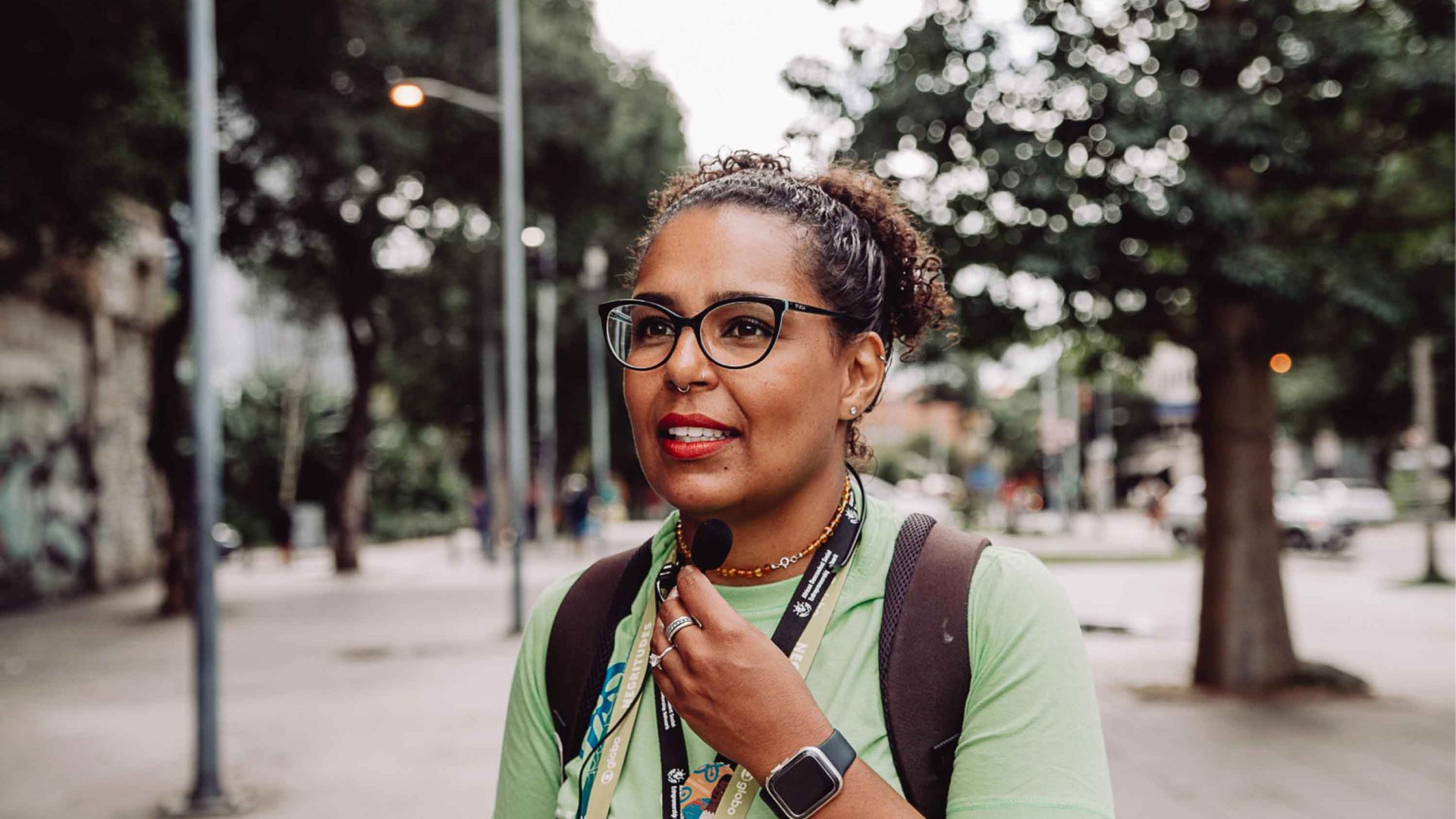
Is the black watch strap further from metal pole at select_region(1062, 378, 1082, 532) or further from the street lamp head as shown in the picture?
metal pole at select_region(1062, 378, 1082, 532)

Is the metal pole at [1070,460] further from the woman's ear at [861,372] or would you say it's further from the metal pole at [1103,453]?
the woman's ear at [861,372]

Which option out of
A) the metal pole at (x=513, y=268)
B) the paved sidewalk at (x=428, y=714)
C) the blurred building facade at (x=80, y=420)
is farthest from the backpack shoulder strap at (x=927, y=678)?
the blurred building facade at (x=80, y=420)

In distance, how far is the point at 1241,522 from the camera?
1004 centimetres


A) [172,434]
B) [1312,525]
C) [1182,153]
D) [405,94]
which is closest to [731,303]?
[1182,153]

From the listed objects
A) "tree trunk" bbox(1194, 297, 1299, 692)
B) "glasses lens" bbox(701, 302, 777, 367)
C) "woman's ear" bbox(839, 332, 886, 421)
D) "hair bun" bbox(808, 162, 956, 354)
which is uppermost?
"hair bun" bbox(808, 162, 956, 354)

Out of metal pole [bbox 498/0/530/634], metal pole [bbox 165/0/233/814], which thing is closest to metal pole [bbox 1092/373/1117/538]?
metal pole [bbox 498/0/530/634]

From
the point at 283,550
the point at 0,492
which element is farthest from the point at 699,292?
the point at 283,550

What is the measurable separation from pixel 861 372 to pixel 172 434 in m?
17.1

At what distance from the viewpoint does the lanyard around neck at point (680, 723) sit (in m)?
1.55

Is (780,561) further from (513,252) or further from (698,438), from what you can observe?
(513,252)

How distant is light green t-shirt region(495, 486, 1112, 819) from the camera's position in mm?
1476

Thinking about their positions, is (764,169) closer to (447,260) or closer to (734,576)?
(734,576)

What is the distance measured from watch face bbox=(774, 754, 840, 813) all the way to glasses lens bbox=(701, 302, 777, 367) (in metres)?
0.47

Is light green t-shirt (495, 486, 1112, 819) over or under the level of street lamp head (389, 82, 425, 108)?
under
